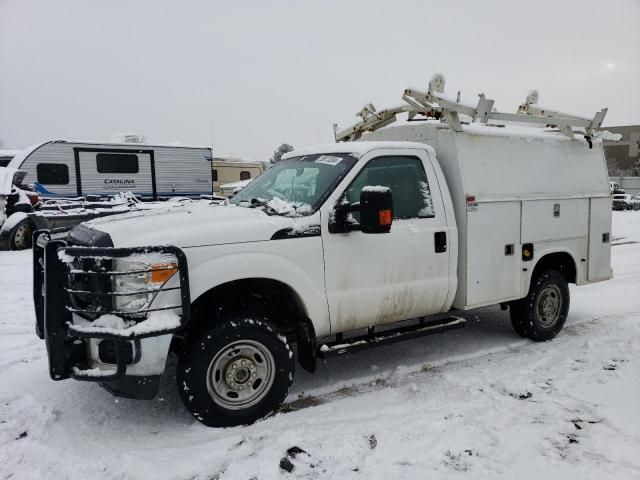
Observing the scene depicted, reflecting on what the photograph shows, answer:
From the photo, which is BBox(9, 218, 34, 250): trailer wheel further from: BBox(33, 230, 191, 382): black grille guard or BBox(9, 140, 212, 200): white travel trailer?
BBox(33, 230, 191, 382): black grille guard

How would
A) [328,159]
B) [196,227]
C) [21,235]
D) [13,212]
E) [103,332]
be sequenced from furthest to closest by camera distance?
[13,212], [21,235], [328,159], [196,227], [103,332]

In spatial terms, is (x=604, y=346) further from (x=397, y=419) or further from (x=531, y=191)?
(x=397, y=419)

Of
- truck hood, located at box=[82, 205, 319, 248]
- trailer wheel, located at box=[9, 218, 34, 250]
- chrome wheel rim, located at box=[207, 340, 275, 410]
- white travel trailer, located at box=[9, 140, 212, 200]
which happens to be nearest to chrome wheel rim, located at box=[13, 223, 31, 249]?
trailer wheel, located at box=[9, 218, 34, 250]

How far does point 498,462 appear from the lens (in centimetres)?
313

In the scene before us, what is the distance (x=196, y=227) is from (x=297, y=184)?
1.26 meters

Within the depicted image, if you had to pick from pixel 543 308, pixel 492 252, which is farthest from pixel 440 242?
pixel 543 308

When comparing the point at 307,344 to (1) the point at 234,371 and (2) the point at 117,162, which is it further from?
(2) the point at 117,162

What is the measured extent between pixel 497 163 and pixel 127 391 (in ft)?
12.8

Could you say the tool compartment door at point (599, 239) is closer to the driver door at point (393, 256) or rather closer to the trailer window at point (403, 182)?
the driver door at point (393, 256)

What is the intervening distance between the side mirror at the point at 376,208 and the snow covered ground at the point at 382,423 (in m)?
1.44

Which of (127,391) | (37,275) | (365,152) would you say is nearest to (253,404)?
(127,391)

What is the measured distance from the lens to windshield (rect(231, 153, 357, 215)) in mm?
4051

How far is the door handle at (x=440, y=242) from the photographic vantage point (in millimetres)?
4496

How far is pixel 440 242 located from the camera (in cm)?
452
